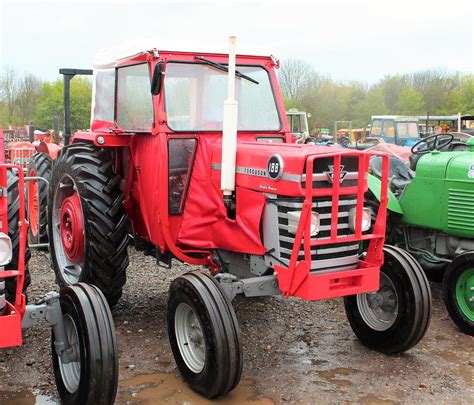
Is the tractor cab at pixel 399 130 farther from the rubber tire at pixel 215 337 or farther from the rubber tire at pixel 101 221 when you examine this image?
the rubber tire at pixel 215 337

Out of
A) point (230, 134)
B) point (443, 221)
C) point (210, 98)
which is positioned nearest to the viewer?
point (230, 134)

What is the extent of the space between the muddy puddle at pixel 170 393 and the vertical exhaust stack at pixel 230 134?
4.45ft

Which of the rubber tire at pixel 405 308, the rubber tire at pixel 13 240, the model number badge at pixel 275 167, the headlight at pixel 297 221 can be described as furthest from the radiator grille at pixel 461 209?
the rubber tire at pixel 13 240

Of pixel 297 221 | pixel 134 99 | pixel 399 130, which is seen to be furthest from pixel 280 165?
pixel 399 130

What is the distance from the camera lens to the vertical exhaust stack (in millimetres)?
3977

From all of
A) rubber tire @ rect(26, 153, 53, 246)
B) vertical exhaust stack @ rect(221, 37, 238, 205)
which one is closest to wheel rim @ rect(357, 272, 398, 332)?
vertical exhaust stack @ rect(221, 37, 238, 205)

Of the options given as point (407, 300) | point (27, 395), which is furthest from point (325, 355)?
point (27, 395)

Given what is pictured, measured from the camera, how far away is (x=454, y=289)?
5191 millimetres

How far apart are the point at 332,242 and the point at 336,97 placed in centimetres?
4203

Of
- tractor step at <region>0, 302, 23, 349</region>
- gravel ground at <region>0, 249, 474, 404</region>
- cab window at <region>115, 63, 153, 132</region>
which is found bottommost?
gravel ground at <region>0, 249, 474, 404</region>

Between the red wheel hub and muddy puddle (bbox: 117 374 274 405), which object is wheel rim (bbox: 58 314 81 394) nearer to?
muddy puddle (bbox: 117 374 274 405)

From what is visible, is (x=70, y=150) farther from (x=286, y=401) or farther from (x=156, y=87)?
(x=286, y=401)

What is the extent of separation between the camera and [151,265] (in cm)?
707

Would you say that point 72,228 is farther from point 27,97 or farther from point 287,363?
point 27,97
